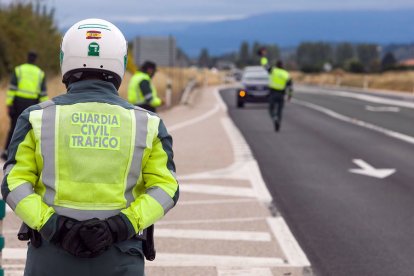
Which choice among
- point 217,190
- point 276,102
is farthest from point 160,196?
point 276,102

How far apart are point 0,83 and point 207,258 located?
20.4 meters

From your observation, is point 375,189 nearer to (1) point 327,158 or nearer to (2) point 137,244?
(1) point 327,158

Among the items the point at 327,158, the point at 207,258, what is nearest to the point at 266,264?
the point at 207,258

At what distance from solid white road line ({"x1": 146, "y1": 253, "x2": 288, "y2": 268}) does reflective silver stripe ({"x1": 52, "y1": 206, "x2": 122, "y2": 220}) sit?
3.87 metres

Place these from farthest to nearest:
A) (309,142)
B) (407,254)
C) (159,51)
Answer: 1. (159,51)
2. (309,142)
3. (407,254)

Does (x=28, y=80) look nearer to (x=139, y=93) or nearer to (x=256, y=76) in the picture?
(x=139, y=93)

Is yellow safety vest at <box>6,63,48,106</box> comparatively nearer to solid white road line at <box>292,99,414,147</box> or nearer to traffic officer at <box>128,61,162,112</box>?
traffic officer at <box>128,61,162,112</box>

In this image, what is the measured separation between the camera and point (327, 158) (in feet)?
53.7

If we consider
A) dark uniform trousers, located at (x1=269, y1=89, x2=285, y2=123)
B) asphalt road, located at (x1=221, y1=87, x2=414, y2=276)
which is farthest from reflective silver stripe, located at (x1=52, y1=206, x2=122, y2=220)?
dark uniform trousers, located at (x1=269, y1=89, x2=285, y2=123)

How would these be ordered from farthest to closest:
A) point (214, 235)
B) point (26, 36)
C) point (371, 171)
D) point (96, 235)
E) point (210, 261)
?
1. point (26, 36)
2. point (371, 171)
3. point (214, 235)
4. point (210, 261)
5. point (96, 235)

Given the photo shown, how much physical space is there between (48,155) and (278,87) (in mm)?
19016

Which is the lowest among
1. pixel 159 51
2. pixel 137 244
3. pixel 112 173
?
pixel 159 51

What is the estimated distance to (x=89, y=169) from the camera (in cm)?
342

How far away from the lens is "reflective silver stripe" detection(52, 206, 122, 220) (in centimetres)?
340
